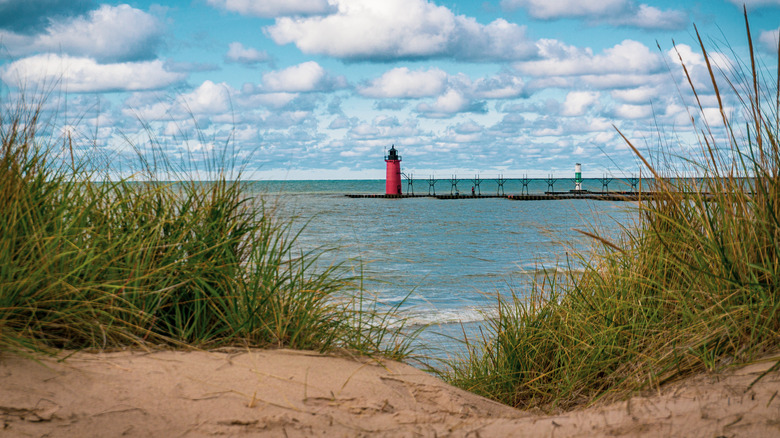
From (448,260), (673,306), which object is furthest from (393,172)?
(673,306)

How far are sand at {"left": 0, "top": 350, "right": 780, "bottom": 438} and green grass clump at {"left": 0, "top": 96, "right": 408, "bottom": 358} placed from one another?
0.57 ft

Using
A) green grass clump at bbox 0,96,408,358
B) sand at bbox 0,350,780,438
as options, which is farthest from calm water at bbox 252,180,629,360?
sand at bbox 0,350,780,438

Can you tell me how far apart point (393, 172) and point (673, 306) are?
206 feet

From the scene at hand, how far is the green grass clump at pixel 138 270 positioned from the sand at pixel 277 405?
0.57ft

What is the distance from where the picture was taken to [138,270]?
2635 millimetres

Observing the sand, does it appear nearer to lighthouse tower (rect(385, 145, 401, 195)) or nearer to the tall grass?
the tall grass

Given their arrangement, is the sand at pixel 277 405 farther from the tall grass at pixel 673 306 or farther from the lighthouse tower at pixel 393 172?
the lighthouse tower at pixel 393 172

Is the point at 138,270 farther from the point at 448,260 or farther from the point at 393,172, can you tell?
the point at 393,172

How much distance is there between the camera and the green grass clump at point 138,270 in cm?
252

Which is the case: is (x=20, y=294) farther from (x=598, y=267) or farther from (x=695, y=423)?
(x=598, y=267)

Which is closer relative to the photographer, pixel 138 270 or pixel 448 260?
pixel 138 270

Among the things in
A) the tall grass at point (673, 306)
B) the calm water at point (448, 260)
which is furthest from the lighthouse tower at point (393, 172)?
the tall grass at point (673, 306)

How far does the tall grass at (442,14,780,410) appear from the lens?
8.22 feet

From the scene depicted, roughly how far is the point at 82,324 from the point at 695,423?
2.54 metres
